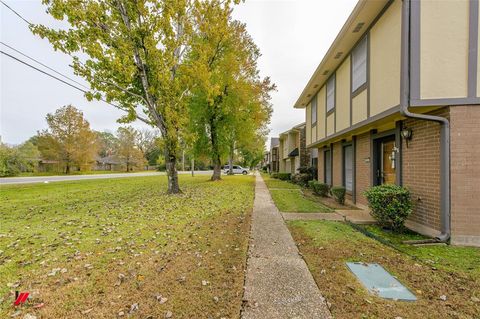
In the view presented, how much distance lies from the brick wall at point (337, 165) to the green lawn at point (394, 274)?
18.8 feet

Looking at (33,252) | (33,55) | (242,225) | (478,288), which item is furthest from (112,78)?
(478,288)

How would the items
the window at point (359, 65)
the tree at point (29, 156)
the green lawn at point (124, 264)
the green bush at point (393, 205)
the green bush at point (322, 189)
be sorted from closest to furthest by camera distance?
the green lawn at point (124, 264) < the green bush at point (393, 205) < the window at point (359, 65) < the green bush at point (322, 189) < the tree at point (29, 156)

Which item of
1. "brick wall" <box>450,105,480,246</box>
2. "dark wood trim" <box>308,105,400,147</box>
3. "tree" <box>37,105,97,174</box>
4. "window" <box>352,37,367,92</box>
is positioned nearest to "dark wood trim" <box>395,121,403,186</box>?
"dark wood trim" <box>308,105,400,147</box>

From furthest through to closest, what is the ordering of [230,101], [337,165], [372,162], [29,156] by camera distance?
[29,156] → [230,101] → [337,165] → [372,162]

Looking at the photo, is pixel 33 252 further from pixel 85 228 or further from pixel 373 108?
pixel 373 108

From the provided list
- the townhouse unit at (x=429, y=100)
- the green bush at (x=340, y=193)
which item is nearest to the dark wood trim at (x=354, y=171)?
the green bush at (x=340, y=193)

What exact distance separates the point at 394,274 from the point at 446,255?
1.53 meters

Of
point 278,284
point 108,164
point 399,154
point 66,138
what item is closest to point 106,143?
point 108,164

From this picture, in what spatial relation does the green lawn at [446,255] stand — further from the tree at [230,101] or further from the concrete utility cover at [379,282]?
the tree at [230,101]

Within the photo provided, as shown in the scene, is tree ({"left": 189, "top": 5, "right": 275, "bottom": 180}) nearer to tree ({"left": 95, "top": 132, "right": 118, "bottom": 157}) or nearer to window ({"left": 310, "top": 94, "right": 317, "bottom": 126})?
window ({"left": 310, "top": 94, "right": 317, "bottom": 126})

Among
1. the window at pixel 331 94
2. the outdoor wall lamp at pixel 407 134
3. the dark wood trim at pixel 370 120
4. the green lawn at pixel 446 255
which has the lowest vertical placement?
the green lawn at pixel 446 255

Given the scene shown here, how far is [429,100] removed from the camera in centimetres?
453

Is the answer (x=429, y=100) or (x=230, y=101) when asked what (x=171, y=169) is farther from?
(x=429, y=100)

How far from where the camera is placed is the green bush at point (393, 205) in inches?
201
